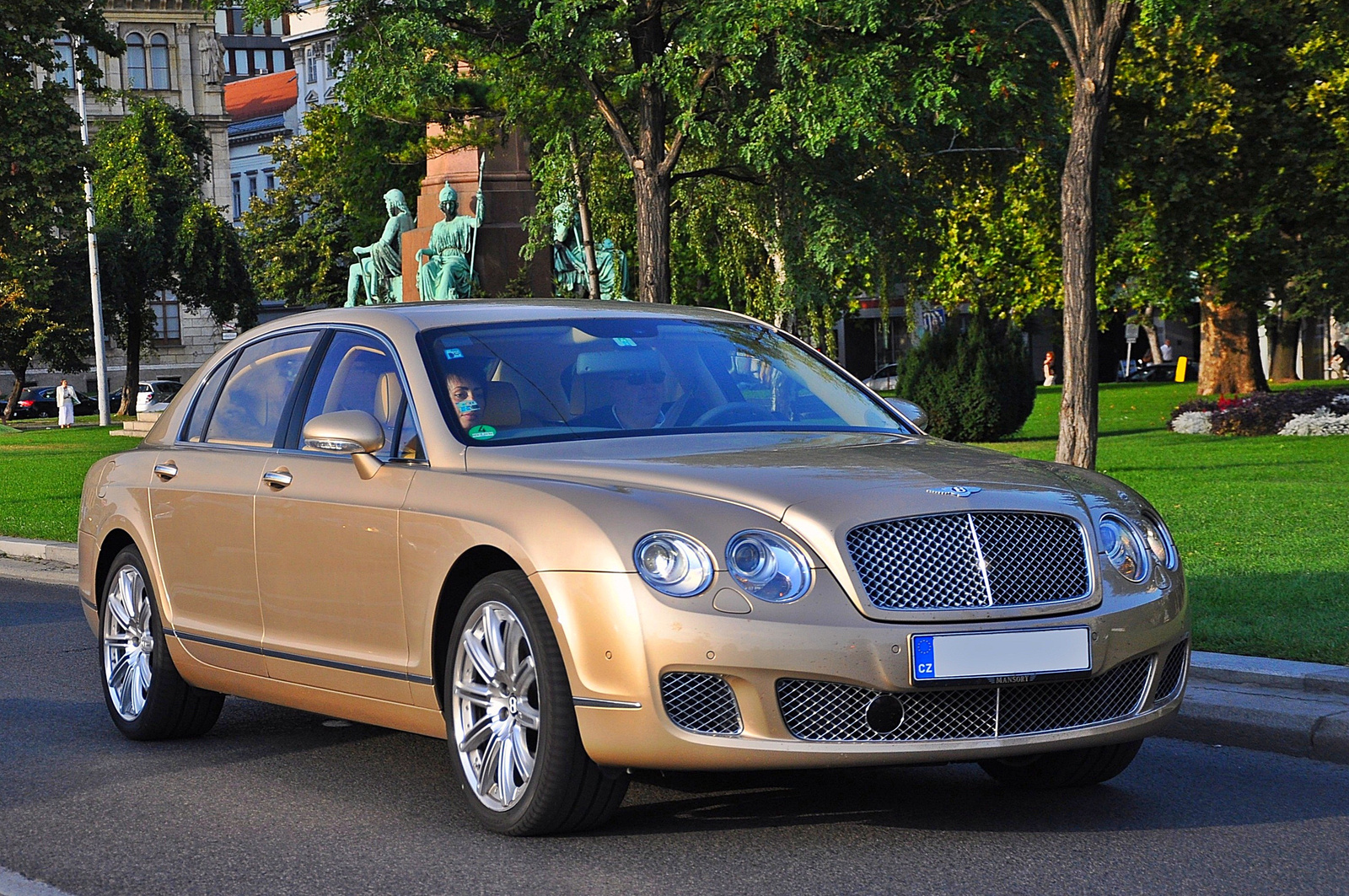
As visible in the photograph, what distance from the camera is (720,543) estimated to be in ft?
16.5

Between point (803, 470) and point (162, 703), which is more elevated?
point (803, 470)

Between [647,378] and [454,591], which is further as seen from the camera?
[647,378]

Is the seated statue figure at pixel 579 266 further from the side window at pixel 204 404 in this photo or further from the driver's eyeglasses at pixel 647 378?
the driver's eyeglasses at pixel 647 378

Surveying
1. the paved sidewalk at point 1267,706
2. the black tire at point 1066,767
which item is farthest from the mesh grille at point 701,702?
the paved sidewalk at point 1267,706

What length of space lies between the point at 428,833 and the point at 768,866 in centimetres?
112

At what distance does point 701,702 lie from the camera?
507 centimetres

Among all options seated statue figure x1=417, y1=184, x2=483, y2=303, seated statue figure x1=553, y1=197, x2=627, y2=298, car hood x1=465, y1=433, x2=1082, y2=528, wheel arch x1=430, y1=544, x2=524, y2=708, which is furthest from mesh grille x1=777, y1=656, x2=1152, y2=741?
seated statue figure x1=417, y1=184, x2=483, y2=303

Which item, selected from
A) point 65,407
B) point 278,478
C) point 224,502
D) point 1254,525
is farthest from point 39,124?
point 65,407

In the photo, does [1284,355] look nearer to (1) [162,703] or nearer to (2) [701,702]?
(1) [162,703]

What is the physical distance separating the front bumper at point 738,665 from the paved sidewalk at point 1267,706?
1.77m

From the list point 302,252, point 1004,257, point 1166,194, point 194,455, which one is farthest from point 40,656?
point 302,252

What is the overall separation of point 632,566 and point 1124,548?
1546 mm

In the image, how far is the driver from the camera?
6.18 meters

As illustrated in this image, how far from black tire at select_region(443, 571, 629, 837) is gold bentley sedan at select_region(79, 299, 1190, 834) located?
1 centimetres
